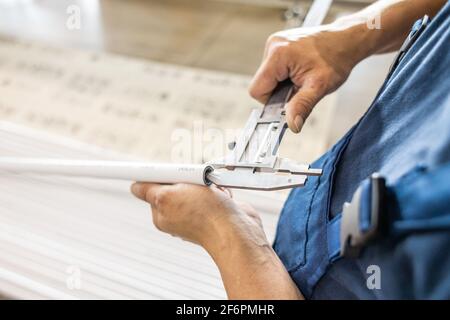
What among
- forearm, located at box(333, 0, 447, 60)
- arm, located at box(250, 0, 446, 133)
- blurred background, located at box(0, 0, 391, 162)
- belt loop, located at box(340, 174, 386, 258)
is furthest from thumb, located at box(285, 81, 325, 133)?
blurred background, located at box(0, 0, 391, 162)

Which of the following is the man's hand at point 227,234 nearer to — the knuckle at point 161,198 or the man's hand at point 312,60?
the knuckle at point 161,198

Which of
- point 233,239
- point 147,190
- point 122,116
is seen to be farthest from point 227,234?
point 122,116

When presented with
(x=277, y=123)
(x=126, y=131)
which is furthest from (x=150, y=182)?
(x=126, y=131)

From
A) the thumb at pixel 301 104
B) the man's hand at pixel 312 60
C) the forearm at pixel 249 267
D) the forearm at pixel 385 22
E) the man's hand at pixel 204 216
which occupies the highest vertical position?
the forearm at pixel 385 22

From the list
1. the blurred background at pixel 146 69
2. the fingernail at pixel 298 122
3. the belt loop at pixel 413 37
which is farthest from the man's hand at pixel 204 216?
the blurred background at pixel 146 69

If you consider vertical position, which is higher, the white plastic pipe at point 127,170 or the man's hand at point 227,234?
the white plastic pipe at point 127,170

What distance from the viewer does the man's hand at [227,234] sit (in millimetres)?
477

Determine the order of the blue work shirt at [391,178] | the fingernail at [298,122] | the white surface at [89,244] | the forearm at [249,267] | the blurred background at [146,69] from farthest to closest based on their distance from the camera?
the blurred background at [146,69] → the white surface at [89,244] → the fingernail at [298,122] → the forearm at [249,267] → the blue work shirt at [391,178]

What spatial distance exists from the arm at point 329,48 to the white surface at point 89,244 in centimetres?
31

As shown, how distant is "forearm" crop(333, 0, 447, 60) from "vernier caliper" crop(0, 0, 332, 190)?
0.41 feet

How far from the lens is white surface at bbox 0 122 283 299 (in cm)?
71

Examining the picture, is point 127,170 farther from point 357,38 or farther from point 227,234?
point 357,38

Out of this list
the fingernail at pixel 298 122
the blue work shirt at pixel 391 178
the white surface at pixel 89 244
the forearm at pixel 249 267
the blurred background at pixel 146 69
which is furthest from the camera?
the blurred background at pixel 146 69

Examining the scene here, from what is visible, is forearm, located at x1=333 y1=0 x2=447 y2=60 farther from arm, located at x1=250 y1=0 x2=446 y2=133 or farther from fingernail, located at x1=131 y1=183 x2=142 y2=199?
fingernail, located at x1=131 y1=183 x2=142 y2=199
